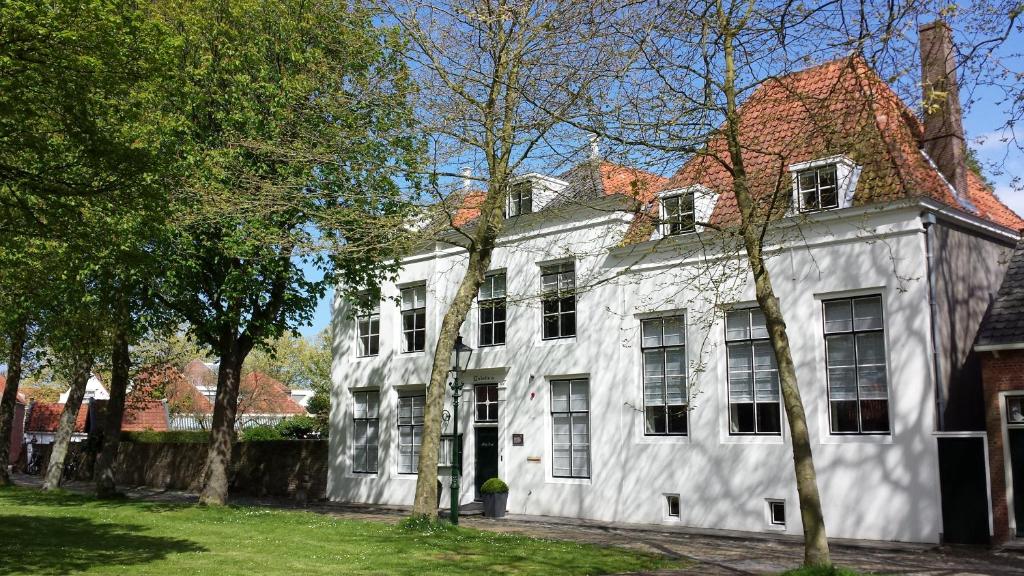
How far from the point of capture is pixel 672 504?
781 inches

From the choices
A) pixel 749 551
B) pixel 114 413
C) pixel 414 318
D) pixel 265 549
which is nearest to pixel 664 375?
pixel 749 551

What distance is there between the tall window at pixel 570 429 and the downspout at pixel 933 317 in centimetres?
815

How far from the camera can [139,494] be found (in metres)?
30.1

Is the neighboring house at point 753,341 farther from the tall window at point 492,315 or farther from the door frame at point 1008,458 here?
the door frame at point 1008,458

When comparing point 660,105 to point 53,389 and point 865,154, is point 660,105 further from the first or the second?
point 53,389

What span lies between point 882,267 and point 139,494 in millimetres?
24319

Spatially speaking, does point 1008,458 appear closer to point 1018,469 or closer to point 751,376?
point 1018,469

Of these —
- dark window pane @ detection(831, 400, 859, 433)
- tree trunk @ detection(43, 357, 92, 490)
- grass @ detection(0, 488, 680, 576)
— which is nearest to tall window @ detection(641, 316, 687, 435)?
dark window pane @ detection(831, 400, 859, 433)

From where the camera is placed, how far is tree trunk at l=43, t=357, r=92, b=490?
26.0 m

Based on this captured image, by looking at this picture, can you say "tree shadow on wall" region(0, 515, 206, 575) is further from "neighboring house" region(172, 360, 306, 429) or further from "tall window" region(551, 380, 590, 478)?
"neighboring house" region(172, 360, 306, 429)

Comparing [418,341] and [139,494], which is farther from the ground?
[418,341]

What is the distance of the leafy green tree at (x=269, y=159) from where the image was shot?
16016 millimetres

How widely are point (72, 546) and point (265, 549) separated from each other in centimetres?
272

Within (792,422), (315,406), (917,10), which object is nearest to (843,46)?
(917,10)
